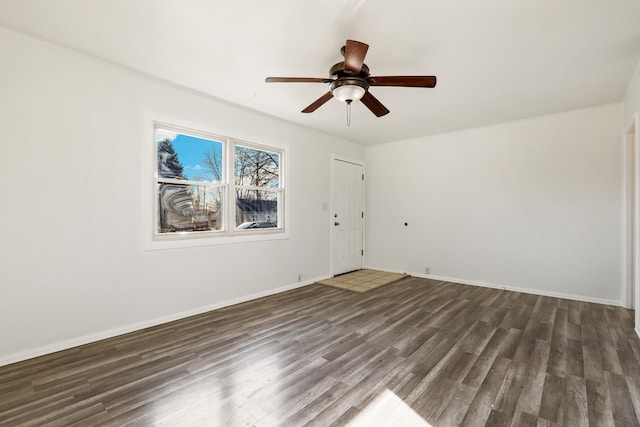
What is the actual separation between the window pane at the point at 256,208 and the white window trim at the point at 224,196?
83 mm

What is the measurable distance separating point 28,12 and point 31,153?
1.05 metres

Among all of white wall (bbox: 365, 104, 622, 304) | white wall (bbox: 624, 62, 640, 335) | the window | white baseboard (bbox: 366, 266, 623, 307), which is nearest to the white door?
white wall (bbox: 365, 104, 622, 304)

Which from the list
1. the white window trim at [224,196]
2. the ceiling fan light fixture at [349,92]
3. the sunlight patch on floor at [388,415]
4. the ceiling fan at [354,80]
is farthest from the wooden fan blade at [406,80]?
the sunlight patch on floor at [388,415]

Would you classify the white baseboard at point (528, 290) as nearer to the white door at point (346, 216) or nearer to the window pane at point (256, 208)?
the white door at point (346, 216)

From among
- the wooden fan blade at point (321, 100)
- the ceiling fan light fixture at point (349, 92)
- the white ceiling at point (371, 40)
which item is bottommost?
the ceiling fan light fixture at point (349, 92)

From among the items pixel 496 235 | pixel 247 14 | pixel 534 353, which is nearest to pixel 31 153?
pixel 247 14

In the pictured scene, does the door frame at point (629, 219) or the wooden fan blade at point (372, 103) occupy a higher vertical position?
the wooden fan blade at point (372, 103)

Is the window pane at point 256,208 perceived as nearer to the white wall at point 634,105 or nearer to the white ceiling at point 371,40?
the white ceiling at point 371,40

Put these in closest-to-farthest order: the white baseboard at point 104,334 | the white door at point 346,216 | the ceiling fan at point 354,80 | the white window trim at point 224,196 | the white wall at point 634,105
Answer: the ceiling fan at point 354,80
the white baseboard at point 104,334
the white wall at point 634,105
the white window trim at point 224,196
the white door at point 346,216

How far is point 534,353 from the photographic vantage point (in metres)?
2.52

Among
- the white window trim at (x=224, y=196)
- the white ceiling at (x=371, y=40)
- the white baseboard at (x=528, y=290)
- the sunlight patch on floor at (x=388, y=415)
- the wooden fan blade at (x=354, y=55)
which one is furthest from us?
the white baseboard at (x=528, y=290)

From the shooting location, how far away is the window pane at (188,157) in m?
3.29

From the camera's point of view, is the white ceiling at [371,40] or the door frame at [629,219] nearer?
the white ceiling at [371,40]

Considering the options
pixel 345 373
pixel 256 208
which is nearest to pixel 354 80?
pixel 345 373
